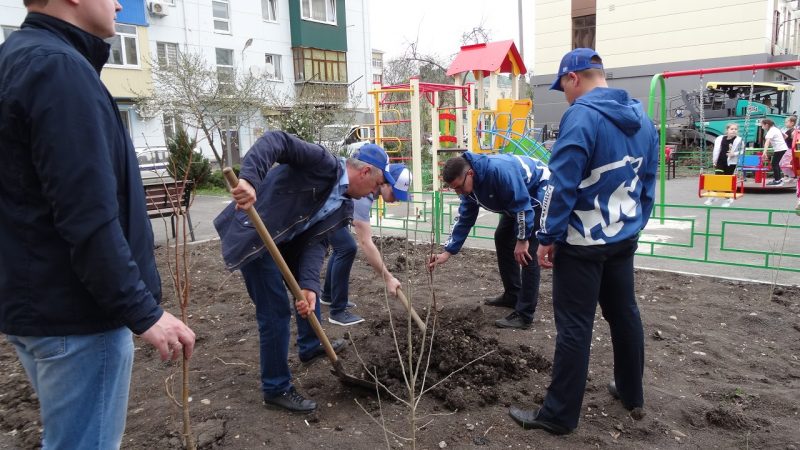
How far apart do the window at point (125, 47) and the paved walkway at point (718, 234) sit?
12.2 meters

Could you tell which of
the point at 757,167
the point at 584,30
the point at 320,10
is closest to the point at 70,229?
the point at 757,167

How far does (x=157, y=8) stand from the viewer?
21.2 meters

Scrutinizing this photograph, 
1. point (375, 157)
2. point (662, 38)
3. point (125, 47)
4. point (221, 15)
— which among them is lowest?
point (375, 157)

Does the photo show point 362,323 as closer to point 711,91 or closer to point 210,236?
point 210,236

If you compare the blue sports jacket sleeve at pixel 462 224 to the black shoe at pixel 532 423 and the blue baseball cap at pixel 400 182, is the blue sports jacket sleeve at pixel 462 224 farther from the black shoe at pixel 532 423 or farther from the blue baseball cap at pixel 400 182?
the black shoe at pixel 532 423

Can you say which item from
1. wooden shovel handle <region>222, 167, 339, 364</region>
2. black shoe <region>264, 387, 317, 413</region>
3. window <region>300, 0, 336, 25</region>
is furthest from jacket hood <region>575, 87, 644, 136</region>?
window <region>300, 0, 336, 25</region>

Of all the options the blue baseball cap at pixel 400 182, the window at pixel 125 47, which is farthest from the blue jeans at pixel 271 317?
the window at pixel 125 47

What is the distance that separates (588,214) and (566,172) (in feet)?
0.77

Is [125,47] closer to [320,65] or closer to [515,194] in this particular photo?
[320,65]

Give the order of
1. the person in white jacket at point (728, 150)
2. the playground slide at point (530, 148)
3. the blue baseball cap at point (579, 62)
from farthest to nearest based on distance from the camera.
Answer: the person in white jacket at point (728, 150), the playground slide at point (530, 148), the blue baseball cap at point (579, 62)

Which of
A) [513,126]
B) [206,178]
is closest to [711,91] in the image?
[513,126]

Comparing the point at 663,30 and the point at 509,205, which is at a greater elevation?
the point at 663,30

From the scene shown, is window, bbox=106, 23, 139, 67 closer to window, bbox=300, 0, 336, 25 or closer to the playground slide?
window, bbox=300, 0, 336, 25

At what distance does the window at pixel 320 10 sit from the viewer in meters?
26.9
